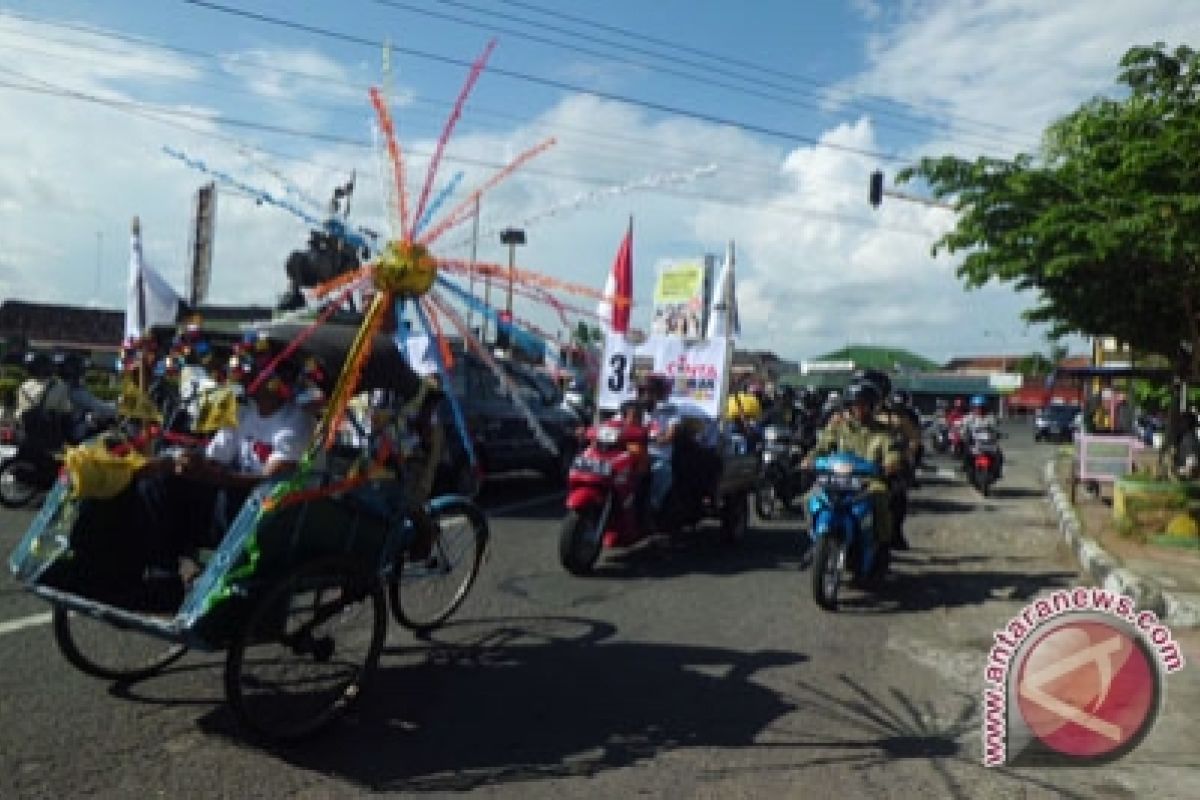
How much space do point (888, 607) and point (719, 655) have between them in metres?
2.15

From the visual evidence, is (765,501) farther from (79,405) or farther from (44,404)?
(44,404)

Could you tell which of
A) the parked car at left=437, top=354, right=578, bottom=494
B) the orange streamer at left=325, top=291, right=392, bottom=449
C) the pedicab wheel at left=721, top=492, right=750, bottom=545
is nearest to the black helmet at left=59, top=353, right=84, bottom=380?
the parked car at left=437, top=354, right=578, bottom=494

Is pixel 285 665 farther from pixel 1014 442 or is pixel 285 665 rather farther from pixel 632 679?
pixel 1014 442

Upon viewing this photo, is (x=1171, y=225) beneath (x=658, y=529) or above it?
above

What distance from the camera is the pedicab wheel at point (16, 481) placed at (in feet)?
35.3

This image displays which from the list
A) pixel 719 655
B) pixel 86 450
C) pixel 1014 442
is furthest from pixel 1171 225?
pixel 1014 442

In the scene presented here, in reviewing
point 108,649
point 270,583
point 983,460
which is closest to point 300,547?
point 270,583

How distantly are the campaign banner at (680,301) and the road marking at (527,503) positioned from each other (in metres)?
2.53

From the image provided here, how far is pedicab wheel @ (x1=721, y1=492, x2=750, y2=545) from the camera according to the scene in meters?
10.7

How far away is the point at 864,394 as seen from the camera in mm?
8352

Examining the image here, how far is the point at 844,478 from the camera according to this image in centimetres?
800

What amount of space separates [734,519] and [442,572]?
4.68m

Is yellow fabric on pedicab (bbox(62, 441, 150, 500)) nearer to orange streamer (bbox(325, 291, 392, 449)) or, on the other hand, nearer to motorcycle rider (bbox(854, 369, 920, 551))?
orange streamer (bbox(325, 291, 392, 449))

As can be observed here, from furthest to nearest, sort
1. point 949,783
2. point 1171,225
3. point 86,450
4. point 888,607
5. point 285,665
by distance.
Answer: point 1171,225 < point 888,607 < point 285,665 < point 86,450 < point 949,783
